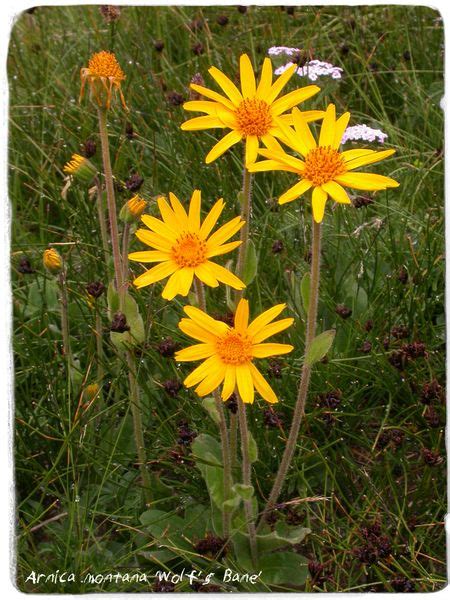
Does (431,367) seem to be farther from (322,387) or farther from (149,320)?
(149,320)

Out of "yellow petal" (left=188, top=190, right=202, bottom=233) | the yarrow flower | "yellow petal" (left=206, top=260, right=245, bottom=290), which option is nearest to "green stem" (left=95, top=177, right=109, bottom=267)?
"yellow petal" (left=188, top=190, right=202, bottom=233)

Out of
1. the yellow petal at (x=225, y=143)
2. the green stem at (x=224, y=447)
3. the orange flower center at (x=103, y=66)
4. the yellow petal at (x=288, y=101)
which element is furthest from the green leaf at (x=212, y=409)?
the orange flower center at (x=103, y=66)

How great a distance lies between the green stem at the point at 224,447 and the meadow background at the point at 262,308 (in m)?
0.11

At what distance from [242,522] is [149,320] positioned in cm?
51

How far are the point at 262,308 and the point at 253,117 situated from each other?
2.17 ft

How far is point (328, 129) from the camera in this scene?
1469mm

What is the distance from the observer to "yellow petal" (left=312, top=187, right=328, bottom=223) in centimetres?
130

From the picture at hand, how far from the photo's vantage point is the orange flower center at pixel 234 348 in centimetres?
139

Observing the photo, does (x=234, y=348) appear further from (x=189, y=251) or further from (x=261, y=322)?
(x=189, y=251)

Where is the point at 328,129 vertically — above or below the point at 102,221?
above

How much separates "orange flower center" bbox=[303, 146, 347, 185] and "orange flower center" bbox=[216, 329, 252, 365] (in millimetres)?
289

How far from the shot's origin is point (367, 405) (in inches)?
76.3

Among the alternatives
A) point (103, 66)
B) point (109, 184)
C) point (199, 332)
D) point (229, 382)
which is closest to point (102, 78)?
point (103, 66)

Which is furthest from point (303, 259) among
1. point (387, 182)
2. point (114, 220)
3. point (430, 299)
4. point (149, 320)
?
point (387, 182)
